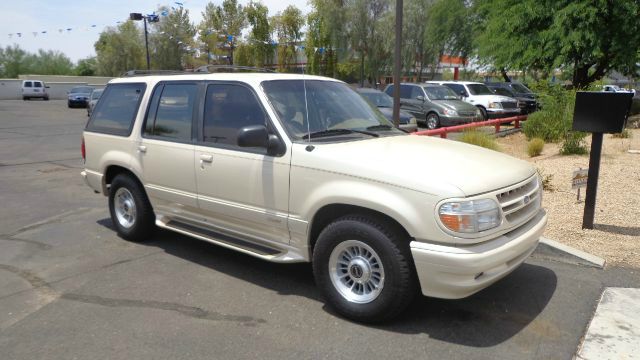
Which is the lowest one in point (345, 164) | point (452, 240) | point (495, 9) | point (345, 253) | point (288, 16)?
point (345, 253)

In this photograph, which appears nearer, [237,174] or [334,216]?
[334,216]

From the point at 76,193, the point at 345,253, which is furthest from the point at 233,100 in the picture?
the point at 76,193

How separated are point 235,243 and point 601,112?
13.4 feet

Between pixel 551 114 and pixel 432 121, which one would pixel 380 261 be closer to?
pixel 551 114

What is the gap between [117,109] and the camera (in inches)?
235

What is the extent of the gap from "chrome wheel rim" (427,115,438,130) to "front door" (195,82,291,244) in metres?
13.7

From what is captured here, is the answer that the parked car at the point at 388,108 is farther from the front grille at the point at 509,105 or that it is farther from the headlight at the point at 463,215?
the headlight at the point at 463,215

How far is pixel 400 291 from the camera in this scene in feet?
12.0

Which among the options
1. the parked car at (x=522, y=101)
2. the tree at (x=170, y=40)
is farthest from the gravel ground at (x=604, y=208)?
the tree at (x=170, y=40)

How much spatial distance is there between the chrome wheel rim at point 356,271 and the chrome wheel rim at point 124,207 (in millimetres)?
2918

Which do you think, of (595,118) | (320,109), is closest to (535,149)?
(595,118)

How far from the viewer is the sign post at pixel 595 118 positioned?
18.0 feet

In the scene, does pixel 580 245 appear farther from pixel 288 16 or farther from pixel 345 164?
pixel 288 16

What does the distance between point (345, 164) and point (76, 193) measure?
6.53 meters
